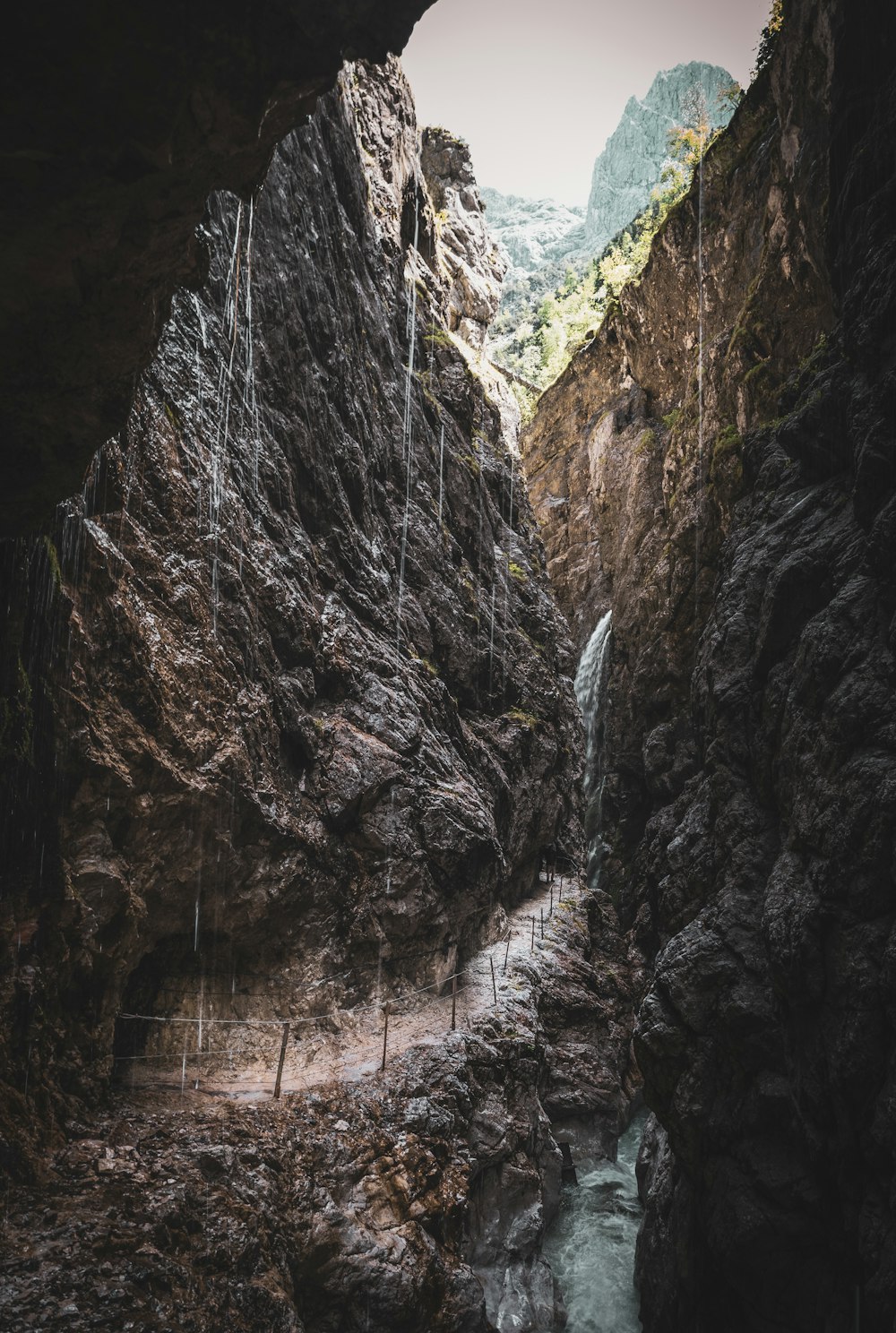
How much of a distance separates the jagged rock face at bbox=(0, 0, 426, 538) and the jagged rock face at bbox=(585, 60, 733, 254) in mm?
107987

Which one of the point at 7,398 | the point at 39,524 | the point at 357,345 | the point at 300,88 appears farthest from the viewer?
the point at 357,345

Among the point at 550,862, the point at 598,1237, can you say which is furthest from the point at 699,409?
the point at 598,1237

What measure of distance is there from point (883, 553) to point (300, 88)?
8.31m

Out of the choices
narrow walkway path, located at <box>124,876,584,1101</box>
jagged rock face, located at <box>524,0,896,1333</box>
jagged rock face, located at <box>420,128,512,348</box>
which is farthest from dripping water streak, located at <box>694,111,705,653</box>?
narrow walkway path, located at <box>124,876,584,1101</box>

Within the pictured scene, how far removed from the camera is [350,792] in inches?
504

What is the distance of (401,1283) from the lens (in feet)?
25.2

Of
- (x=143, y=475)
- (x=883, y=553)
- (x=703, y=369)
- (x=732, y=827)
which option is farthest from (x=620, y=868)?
(x=143, y=475)

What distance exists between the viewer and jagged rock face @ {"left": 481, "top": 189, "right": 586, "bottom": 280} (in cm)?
10288

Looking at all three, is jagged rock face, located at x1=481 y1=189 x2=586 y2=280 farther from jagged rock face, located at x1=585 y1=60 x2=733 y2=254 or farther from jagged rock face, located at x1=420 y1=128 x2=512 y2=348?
jagged rock face, located at x1=420 y1=128 x2=512 y2=348

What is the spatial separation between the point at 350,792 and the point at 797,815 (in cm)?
718

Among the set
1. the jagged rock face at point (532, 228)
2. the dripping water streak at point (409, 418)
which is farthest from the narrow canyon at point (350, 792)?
the jagged rock face at point (532, 228)

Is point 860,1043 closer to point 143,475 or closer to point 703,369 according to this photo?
point 143,475

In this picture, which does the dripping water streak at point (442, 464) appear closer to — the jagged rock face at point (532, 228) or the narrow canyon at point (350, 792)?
the narrow canyon at point (350, 792)

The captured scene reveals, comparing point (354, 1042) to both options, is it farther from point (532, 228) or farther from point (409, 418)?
point (532, 228)
